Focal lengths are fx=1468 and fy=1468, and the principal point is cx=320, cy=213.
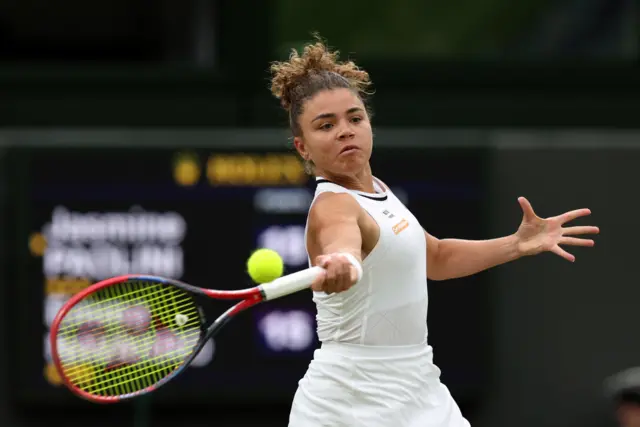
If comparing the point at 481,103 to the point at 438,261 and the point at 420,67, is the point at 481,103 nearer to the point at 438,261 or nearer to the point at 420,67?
the point at 420,67

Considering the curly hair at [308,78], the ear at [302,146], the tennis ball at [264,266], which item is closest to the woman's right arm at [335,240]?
the tennis ball at [264,266]

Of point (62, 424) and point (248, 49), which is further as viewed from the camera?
point (248, 49)

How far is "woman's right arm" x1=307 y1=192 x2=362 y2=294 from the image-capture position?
13.2ft

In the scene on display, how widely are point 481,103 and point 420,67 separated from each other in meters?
0.48

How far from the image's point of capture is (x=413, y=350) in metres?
4.58

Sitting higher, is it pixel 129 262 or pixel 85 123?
pixel 85 123

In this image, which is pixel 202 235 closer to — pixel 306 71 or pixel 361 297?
Result: pixel 306 71

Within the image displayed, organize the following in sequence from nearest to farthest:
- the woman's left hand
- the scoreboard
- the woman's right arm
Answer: the woman's right arm, the woman's left hand, the scoreboard

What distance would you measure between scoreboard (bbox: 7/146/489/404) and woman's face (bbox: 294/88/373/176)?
3.58m

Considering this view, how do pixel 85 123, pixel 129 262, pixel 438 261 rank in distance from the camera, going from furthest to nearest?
pixel 85 123, pixel 129 262, pixel 438 261

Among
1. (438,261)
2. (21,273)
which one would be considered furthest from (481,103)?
(438,261)

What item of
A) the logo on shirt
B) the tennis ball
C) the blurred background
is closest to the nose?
the logo on shirt

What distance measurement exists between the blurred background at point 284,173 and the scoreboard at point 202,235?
0.01 metres

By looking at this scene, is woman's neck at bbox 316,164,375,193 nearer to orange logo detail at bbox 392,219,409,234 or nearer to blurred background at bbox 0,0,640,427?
orange logo detail at bbox 392,219,409,234
